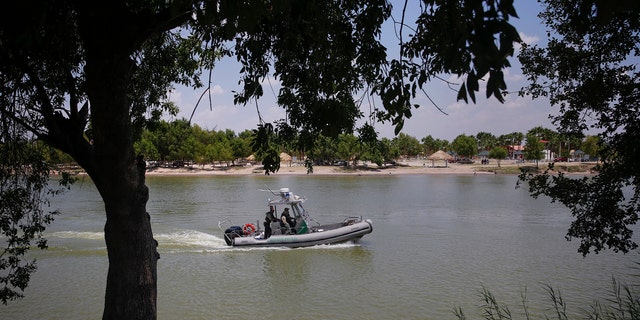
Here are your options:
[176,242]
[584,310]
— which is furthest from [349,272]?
[176,242]

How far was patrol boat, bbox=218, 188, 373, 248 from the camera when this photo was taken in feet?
55.5

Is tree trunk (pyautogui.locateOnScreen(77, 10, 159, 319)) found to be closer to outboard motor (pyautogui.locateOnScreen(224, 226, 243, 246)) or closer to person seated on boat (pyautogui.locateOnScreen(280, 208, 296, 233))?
outboard motor (pyautogui.locateOnScreen(224, 226, 243, 246))

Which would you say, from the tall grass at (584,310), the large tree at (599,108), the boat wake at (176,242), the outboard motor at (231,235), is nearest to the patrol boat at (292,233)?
the outboard motor at (231,235)

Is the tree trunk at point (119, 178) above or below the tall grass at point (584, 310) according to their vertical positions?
above

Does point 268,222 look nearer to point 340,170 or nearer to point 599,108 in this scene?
point 599,108

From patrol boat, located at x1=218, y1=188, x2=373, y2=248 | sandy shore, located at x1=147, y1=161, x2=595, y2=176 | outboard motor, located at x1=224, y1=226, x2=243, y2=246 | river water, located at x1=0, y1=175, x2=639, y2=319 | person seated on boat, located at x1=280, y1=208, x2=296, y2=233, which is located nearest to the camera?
river water, located at x1=0, y1=175, x2=639, y2=319

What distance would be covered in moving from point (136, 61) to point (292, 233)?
13.7m

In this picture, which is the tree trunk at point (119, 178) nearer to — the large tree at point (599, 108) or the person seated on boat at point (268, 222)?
the large tree at point (599, 108)

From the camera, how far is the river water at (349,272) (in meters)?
11.3

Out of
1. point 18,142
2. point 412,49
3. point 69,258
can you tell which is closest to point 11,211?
point 18,142

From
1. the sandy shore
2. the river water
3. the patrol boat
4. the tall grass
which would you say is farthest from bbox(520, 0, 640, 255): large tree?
the sandy shore

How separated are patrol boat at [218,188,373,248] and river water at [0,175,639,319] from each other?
0.31 m

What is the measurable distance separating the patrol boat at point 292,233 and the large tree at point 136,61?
37.8ft

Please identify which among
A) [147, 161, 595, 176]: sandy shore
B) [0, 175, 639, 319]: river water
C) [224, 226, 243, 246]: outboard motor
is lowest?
[0, 175, 639, 319]: river water
